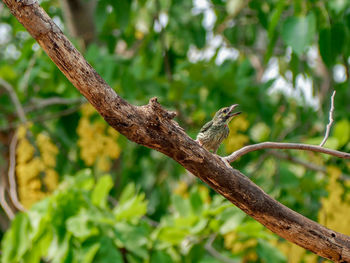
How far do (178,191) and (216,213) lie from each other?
1630 millimetres

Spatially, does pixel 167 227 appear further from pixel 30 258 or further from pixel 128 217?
pixel 30 258

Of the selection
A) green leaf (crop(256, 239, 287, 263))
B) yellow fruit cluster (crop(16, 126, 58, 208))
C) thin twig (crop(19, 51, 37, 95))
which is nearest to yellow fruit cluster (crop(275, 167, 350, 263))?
green leaf (crop(256, 239, 287, 263))

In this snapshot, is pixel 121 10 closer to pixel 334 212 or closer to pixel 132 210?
pixel 132 210

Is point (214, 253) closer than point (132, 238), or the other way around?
point (132, 238)

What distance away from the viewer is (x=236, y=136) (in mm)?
4363

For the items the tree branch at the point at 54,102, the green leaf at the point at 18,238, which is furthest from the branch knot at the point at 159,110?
the tree branch at the point at 54,102

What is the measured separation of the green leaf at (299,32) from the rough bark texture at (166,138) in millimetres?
1483

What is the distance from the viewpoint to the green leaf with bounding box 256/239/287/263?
365cm

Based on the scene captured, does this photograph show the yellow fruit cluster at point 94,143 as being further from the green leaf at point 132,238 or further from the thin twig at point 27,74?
the green leaf at point 132,238

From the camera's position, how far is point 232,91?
4.50m

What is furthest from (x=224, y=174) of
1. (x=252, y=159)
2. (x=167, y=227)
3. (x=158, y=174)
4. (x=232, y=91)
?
(x=158, y=174)

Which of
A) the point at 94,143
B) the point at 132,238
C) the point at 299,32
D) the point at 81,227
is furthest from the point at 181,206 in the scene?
the point at 299,32

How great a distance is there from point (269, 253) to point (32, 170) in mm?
1755

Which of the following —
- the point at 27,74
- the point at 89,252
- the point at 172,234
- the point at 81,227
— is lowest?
the point at 89,252
